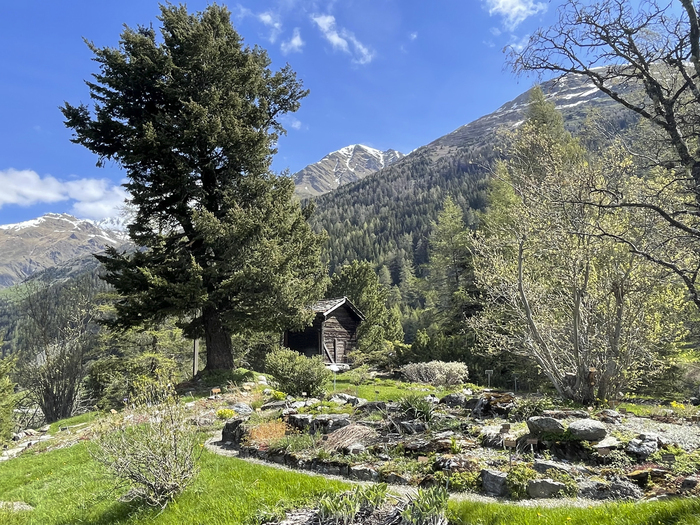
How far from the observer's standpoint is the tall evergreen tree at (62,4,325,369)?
51.8 feet

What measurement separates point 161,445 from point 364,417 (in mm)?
5171

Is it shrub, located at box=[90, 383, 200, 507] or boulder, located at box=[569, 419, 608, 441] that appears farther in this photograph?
boulder, located at box=[569, 419, 608, 441]

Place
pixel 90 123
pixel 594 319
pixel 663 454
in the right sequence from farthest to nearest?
pixel 90 123, pixel 594 319, pixel 663 454

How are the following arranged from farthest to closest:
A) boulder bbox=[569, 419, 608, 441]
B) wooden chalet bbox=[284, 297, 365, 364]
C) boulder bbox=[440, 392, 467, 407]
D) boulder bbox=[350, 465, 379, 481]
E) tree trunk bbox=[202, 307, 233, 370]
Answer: wooden chalet bbox=[284, 297, 365, 364] → tree trunk bbox=[202, 307, 233, 370] → boulder bbox=[440, 392, 467, 407] → boulder bbox=[569, 419, 608, 441] → boulder bbox=[350, 465, 379, 481]

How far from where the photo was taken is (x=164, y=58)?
16.6 metres

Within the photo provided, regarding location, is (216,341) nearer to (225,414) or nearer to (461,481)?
(225,414)

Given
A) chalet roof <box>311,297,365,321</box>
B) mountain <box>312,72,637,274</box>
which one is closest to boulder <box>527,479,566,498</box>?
chalet roof <box>311,297,365,321</box>

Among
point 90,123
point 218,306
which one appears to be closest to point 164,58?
point 90,123

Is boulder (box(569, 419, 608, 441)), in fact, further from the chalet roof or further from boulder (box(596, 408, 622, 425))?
the chalet roof

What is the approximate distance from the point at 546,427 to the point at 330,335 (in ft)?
76.6

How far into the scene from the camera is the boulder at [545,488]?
5.09 m

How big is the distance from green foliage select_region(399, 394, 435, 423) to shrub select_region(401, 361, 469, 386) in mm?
10347

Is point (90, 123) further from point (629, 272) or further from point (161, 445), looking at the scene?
point (629, 272)

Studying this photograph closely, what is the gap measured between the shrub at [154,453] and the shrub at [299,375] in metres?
7.61
